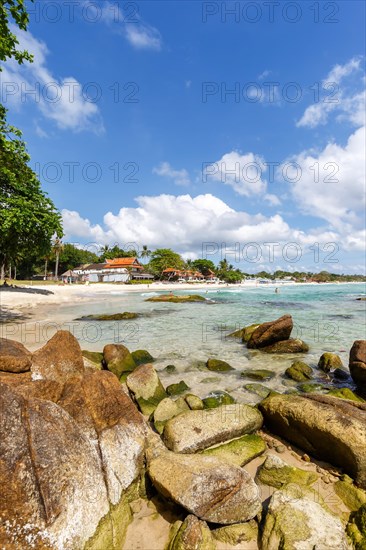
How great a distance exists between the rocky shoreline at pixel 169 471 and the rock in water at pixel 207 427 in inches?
0.8

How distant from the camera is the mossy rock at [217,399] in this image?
661 cm

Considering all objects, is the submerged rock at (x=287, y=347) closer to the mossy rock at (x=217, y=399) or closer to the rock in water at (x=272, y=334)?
the rock in water at (x=272, y=334)

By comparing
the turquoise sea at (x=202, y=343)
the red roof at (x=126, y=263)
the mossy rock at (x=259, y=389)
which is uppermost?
the red roof at (x=126, y=263)

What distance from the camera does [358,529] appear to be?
127 inches

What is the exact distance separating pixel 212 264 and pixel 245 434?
405 ft

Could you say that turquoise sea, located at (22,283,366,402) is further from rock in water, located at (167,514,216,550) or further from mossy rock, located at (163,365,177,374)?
rock in water, located at (167,514,216,550)

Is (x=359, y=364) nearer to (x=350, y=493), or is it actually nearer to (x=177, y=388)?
(x=350, y=493)

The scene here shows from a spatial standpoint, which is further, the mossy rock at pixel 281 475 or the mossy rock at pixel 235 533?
the mossy rock at pixel 281 475

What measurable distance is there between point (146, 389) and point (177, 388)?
50.5 inches

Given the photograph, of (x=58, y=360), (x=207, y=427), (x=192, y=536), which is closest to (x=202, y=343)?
(x=58, y=360)

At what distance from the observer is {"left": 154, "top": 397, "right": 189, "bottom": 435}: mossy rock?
5598 millimetres

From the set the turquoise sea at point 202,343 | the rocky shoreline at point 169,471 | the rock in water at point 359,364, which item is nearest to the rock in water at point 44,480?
the rocky shoreline at point 169,471

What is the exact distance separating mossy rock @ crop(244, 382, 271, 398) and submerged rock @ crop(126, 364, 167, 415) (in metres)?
2.49

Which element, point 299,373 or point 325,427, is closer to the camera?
point 325,427
